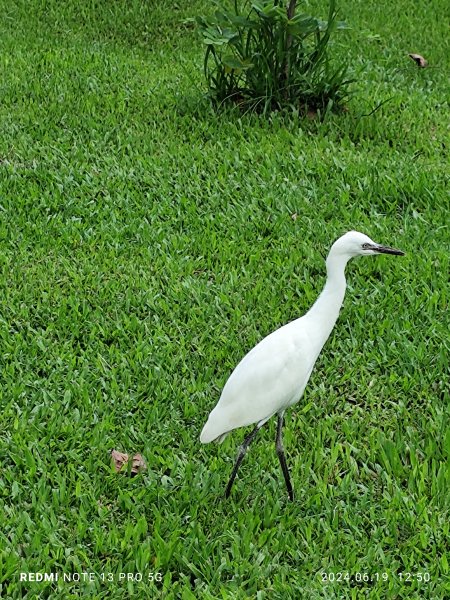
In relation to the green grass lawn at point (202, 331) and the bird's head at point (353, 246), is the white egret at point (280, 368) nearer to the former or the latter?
the bird's head at point (353, 246)

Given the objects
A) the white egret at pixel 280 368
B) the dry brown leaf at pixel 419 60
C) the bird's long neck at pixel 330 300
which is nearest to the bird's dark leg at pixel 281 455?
the white egret at pixel 280 368

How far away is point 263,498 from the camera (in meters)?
2.93

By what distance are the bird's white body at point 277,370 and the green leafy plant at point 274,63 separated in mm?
3188

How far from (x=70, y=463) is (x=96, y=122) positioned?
3.25m

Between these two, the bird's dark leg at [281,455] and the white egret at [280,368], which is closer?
the white egret at [280,368]

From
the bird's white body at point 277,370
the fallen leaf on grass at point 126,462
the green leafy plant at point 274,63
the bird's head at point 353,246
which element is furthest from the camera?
the green leafy plant at point 274,63

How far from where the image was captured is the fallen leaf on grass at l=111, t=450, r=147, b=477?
3.04 metres

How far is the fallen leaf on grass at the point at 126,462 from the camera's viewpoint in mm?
3045

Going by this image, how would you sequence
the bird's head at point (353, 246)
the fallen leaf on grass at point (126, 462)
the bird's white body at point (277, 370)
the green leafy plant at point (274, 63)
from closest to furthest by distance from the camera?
the bird's white body at point (277, 370), the bird's head at point (353, 246), the fallen leaf on grass at point (126, 462), the green leafy plant at point (274, 63)

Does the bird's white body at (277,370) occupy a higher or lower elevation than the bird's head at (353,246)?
lower

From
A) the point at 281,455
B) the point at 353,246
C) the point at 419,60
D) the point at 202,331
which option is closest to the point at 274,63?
the point at 419,60

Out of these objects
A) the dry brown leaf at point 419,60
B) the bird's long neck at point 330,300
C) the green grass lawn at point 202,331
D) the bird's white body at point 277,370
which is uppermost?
the bird's long neck at point 330,300

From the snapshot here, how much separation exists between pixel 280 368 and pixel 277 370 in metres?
0.01

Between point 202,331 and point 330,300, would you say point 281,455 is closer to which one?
point 330,300
